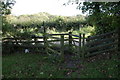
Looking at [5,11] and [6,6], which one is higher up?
[6,6]

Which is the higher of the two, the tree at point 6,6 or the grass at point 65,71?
the tree at point 6,6

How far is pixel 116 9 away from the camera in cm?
484

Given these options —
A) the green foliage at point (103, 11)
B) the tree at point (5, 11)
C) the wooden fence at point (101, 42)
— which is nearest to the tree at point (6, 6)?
the tree at point (5, 11)

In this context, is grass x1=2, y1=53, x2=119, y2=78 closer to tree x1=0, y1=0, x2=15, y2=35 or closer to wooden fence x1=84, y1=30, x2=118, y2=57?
wooden fence x1=84, y1=30, x2=118, y2=57

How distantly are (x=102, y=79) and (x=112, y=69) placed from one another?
27.6 inches

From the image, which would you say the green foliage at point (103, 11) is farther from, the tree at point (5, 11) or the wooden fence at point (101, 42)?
the tree at point (5, 11)

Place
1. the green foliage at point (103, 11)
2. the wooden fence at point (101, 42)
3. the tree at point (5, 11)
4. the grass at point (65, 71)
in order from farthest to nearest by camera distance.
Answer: the tree at point (5, 11) < the wooden fence at point (101, 42) < the green foliage at point (103, 11) < the grass at point (65, 71)

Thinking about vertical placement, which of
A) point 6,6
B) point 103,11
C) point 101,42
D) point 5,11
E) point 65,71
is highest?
point 6,6

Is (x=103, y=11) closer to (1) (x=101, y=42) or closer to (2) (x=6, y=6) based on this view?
(1) (x=101, y=42)

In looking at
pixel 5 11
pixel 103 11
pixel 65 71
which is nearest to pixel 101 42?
pixel 103 11

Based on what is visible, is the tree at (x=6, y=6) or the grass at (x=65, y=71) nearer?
the grass at (x=65, y=71)

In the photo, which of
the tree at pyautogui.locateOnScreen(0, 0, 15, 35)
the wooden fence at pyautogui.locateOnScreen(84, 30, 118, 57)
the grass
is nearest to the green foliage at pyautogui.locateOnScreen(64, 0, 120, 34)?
the wooden fence at pyautogui.locateOnScreen(84, 30, 118, 57)

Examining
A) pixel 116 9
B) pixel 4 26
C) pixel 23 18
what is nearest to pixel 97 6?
pixel 116 9

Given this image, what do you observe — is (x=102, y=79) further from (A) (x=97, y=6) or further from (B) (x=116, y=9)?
(A) (x=97, y=6)
